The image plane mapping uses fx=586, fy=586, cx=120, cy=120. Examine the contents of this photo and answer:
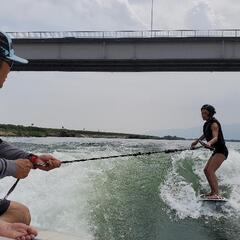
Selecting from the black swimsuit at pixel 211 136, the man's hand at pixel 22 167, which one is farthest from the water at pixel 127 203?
the man's hand at pixel 22 167

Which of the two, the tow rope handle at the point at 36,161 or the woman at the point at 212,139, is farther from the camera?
the woman at the point at 212,139

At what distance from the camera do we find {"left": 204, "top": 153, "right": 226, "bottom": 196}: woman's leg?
10.8 meters

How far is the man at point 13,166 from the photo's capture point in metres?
3.47

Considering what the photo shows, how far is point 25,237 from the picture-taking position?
343cm

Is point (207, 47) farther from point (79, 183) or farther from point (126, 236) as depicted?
point (126, 236)

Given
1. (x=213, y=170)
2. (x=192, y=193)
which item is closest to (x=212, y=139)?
(x=213, y=170)

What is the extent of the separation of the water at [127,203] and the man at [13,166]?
319cm

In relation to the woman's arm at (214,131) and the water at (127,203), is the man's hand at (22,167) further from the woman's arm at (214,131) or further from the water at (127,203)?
the woman's arm at (214,131)

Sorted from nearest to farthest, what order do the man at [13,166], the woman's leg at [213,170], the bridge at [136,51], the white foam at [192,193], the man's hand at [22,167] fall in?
the man at [13,166] → the man's hand at [22,167] → the white foam at [192,193] → the woman's leg at [213,170] → the bridge at [136,51]

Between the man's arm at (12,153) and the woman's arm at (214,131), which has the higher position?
the woman's arm at (214,131)

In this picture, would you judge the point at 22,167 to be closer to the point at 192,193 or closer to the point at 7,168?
the point at 7,168

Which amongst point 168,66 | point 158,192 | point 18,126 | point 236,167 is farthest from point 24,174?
point 18,126

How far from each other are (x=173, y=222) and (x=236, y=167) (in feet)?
22.2

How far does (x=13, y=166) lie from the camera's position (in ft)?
12.3
